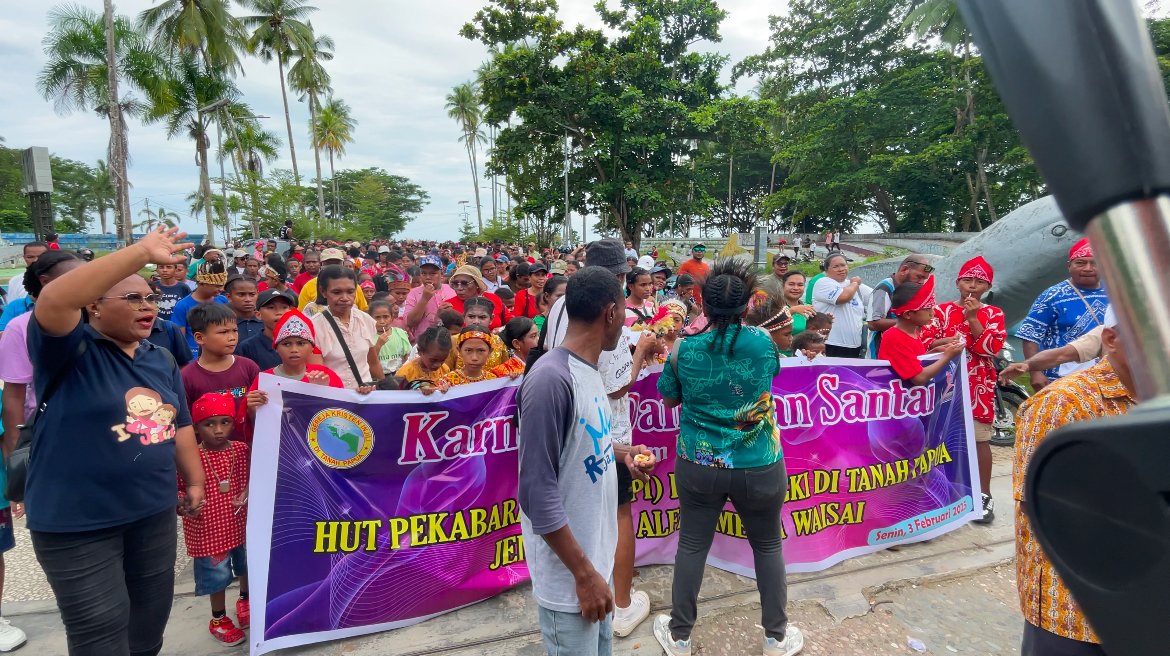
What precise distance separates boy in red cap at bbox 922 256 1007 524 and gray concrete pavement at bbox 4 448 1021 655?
0.72 m

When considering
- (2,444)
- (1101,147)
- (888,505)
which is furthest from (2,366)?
(888,505)

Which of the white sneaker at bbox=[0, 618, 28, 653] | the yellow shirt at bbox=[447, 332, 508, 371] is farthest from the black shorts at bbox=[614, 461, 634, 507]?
the white sneaker at bbox=[0, 618, 28, 653]

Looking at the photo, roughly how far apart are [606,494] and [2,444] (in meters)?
3.20

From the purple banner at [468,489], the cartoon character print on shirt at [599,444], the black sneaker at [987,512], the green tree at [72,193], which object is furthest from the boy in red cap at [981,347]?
the green tree at [72,193]

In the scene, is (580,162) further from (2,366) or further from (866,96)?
(2,366)

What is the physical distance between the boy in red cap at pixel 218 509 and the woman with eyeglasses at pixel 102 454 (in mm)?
617

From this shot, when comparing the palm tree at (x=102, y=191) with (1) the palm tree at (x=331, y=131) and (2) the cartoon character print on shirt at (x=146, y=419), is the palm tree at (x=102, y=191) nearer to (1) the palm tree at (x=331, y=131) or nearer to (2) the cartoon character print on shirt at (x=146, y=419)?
(1) the palm tree at (x=331, y=131)

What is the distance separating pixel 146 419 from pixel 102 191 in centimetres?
7729

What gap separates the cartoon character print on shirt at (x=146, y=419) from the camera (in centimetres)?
235

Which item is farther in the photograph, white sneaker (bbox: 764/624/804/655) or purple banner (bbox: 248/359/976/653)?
purple banner (bbox: 248/359/976/653)

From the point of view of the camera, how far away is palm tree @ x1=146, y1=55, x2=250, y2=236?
24859 mm

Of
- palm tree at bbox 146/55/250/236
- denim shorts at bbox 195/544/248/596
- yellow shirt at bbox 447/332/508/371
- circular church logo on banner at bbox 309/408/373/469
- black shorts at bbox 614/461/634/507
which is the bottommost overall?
denim shorts at bbox 195/544/248/596

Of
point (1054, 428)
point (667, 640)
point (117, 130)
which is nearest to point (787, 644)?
point (667, 640)

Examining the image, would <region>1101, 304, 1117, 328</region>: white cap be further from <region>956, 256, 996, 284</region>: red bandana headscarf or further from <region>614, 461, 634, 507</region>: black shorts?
<region>956, 256, 996, 284</region>: red bandana headscarf
